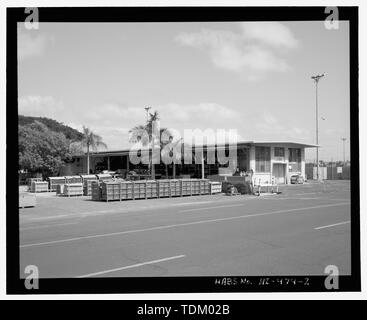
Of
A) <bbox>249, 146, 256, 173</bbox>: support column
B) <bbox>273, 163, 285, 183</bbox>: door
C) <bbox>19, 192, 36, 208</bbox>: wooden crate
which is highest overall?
<bbox>249, 146, 256, 173</bbox>: support column

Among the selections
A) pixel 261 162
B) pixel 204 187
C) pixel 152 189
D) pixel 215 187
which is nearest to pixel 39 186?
pixel 152 189

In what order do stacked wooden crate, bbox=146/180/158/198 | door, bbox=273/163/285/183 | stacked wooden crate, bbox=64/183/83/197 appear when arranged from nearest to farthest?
stacked wooden crate, bbox=146/180/158/198, stacked wooden crate, bbox=64/183/83/197, door, bbox=273/163/285/183

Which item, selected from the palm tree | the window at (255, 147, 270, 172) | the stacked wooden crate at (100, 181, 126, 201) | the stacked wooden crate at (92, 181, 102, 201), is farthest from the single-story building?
the stacked wooden crate at (92, 181, 102, 201)

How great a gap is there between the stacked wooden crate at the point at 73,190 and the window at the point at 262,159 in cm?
2425

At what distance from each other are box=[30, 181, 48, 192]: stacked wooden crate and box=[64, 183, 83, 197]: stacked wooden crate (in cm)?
755

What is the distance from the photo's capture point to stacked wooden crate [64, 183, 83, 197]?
28.9 m

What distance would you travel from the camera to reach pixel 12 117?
14.2 feet

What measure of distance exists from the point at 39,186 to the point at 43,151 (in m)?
8.67

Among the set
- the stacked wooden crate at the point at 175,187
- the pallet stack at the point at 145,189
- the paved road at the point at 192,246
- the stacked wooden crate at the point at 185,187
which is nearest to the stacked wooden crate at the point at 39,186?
the pallet stack at the point at 145,189

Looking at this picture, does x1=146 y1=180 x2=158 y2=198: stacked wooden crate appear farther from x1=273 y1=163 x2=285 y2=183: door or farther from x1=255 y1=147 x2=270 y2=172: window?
x1=273 y1=163 x2=285 y2=183: door

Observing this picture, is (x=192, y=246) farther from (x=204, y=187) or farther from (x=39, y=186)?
(x=39, y=186)
